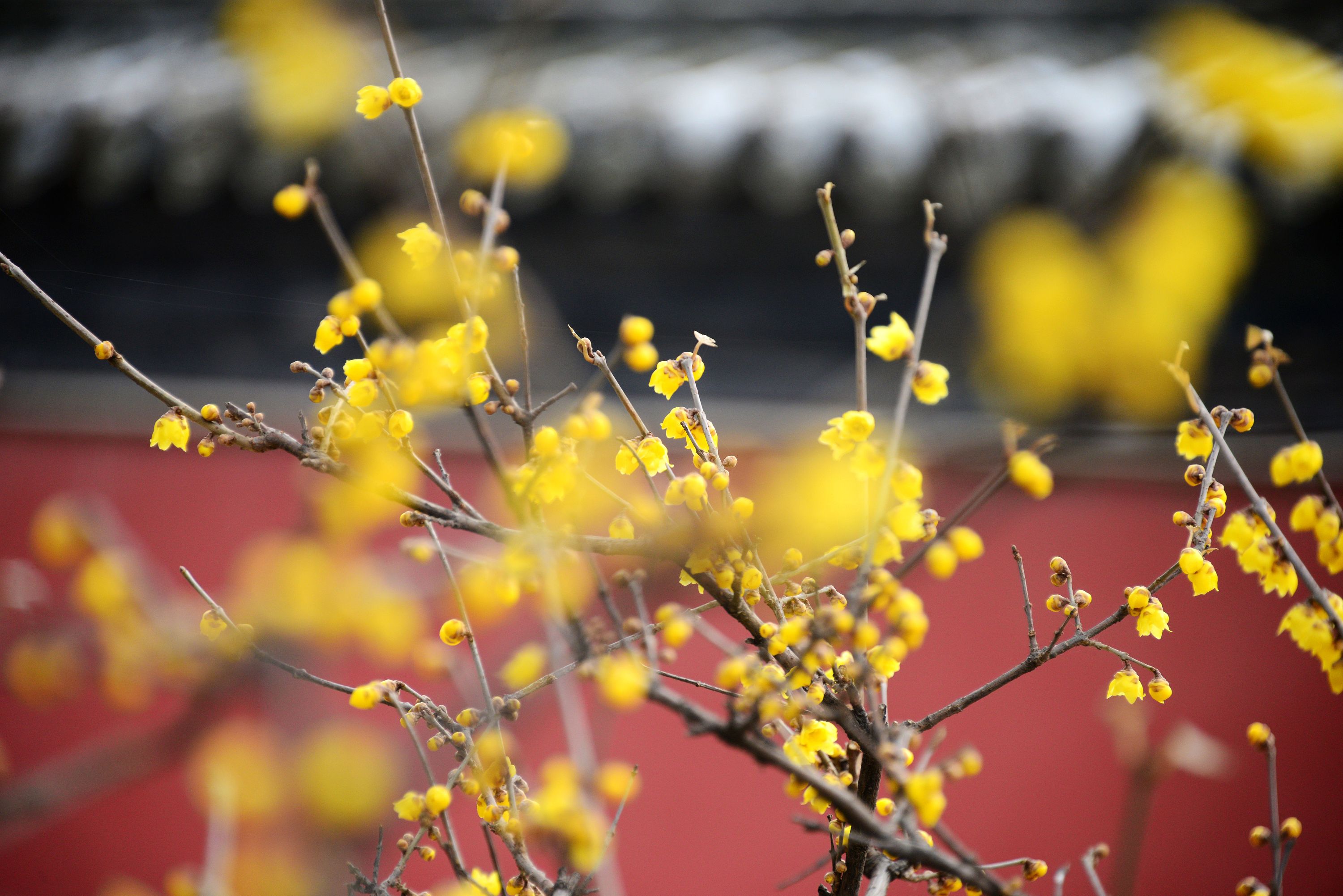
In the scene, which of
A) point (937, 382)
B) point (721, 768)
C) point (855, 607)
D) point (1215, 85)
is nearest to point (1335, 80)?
point (1215, 85)

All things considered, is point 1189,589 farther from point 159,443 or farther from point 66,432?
point 66,432

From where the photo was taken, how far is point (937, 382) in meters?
0.52

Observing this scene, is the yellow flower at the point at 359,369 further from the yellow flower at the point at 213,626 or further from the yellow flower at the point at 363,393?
the yellow flower at the point at 213,626

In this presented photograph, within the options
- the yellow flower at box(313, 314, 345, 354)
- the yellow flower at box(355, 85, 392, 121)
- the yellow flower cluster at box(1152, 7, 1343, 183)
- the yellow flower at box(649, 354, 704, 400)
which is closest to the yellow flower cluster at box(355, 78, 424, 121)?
the yellow flower at box(355, 85, 392, 121)

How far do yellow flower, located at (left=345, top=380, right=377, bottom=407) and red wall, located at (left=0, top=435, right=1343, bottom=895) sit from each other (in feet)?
2.99

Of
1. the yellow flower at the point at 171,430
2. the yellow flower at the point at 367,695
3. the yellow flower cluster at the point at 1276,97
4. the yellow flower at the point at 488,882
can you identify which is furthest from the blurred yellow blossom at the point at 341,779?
the yellow flower cluster at the point at 1276,97

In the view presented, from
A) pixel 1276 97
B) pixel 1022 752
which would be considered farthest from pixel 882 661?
pixel 1276 97

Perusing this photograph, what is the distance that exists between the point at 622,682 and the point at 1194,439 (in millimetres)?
436

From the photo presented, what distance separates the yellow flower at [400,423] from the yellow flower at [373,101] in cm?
19

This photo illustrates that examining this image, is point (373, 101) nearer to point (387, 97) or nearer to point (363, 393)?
point (387, 97)

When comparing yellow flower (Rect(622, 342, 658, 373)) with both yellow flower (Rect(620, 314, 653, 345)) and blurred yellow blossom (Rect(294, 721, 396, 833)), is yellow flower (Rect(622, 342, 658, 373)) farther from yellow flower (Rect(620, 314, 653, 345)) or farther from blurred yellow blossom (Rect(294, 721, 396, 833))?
blurred yellow blossom (Rect(294, 721, 396, 833))

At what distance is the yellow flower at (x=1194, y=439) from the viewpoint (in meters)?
0.56

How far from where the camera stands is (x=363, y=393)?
535mm

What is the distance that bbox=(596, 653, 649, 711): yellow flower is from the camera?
39cm
